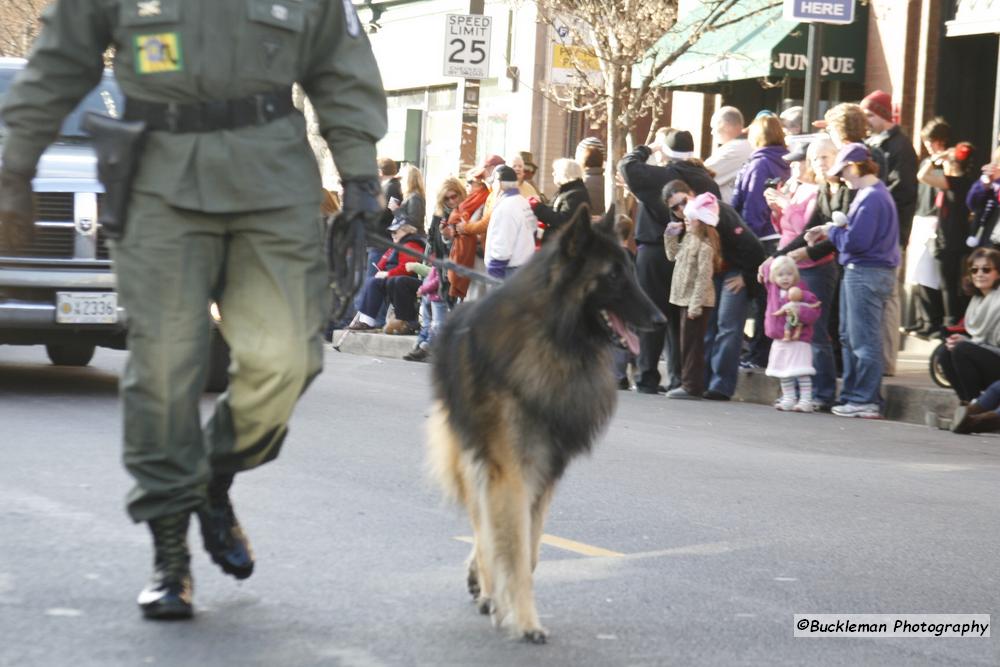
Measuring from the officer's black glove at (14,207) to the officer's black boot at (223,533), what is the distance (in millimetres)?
926

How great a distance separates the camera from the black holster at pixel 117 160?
4.88 metres

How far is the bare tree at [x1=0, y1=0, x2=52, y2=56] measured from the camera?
36406 mm

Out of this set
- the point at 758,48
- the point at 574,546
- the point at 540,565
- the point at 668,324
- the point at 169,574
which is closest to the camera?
the point at 169,574

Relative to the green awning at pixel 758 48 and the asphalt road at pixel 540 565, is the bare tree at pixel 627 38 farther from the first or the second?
the asphalt road at pixel 540 565

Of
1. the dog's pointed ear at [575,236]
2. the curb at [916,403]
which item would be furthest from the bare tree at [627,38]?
the dog's pointed ear at [575,236]

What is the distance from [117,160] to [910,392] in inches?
350

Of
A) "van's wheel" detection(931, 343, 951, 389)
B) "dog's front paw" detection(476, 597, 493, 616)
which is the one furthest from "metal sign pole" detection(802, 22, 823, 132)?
"dog's front paw" detection(476, 597, 493, 616)

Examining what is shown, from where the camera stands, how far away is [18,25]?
37.8m

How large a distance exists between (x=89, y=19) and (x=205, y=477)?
133 cm

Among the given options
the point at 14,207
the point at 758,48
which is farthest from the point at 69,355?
the point at 758,48

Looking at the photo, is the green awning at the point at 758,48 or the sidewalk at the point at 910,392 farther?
the green awning at the point at 758,48

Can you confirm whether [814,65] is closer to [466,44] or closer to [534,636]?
[466,44]

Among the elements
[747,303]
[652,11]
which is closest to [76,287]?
[747,303]

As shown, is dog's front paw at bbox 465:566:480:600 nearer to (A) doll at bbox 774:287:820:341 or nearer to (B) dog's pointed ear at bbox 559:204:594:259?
(B) dog's pointed ear at bbox 559:204:594:259
